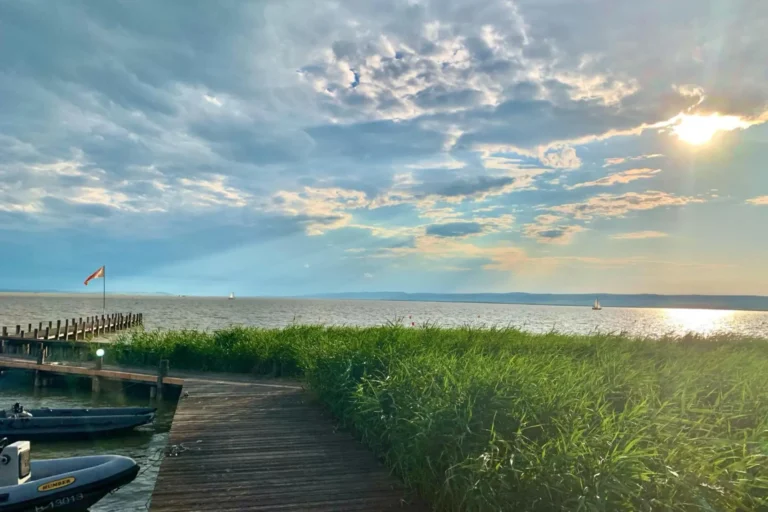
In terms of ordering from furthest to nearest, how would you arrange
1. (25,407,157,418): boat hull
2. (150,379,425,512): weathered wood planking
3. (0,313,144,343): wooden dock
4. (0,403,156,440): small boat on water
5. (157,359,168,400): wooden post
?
(0,313,144,343): wooden dock → (157,359,168,400): wooden post → (25,407,157,418): boat hull → (0,403,156,440): small boat on water → (150,379,425,512): weathered wood planking

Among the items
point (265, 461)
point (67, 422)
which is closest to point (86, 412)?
point (67, 422)

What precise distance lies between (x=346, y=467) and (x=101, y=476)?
400 centimetres

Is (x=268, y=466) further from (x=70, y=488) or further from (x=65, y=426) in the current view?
(x=65, y=426)

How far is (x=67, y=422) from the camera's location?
11906mm

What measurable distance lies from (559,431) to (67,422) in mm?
11521

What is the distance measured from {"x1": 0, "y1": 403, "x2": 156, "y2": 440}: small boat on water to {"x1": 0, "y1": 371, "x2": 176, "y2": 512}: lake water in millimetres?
299

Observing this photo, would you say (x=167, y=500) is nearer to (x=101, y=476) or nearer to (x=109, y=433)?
(x=101, y=476)

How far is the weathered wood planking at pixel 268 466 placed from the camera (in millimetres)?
5629

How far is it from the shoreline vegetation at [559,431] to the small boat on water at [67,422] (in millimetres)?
5730

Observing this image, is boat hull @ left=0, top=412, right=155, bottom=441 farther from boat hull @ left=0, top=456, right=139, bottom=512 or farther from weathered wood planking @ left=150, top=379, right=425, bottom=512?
boat hull @ left=0, top=456, right=139, bottom=512

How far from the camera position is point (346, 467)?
6734mm

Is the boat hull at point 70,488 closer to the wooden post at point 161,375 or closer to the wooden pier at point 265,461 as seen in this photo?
the wooden pier at point 265,461

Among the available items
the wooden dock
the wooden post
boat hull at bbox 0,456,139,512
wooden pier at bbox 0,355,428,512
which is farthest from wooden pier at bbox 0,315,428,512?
the wooden dock

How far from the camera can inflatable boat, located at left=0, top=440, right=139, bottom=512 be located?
6.98 metres
